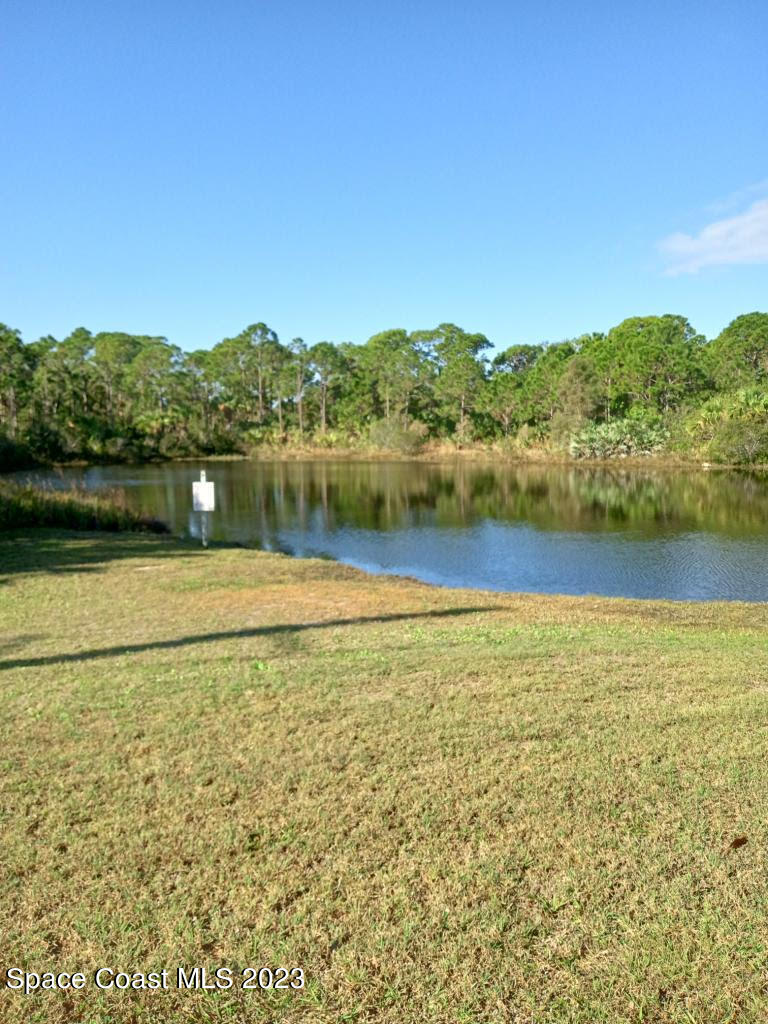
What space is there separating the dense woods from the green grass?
33.5 m

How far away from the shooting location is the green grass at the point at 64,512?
19062mm

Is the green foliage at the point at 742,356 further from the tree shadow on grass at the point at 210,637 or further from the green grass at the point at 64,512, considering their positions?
the tree shadow on grass at the point at 210,637

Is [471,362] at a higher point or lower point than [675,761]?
higher

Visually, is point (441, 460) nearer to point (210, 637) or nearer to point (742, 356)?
point (742, 356)

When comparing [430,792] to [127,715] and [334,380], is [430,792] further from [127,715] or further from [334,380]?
[334,380]

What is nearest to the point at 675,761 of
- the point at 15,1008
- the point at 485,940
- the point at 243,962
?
the point at 485,940

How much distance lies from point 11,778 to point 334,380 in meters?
84.1

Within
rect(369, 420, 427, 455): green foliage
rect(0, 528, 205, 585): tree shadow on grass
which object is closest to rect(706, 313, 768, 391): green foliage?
rect(369, 420, 427, 455): green foliage

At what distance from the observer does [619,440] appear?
63.2m

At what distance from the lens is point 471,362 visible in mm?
78750

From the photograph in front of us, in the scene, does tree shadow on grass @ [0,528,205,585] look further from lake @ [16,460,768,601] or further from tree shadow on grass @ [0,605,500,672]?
lake @ [16,460,768,601]

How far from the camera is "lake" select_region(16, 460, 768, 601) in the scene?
18.7 meters

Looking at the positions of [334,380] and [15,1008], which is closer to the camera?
[15,1008]

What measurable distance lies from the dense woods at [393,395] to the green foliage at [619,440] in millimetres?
123
